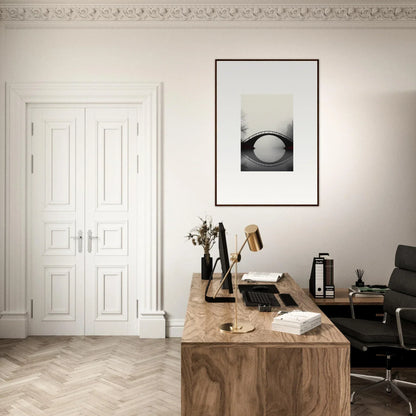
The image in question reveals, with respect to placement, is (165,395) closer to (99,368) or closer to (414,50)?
(99,368)

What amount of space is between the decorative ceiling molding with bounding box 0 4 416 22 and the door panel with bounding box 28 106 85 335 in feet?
3.06

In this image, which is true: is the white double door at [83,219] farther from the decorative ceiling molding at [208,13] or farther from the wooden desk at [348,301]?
the wooden desk at [348,301]

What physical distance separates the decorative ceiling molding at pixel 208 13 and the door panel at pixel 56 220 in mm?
932

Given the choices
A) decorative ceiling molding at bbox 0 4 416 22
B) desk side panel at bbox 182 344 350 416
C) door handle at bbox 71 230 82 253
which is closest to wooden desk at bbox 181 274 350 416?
desk side panel at bbox 182 344 350 416

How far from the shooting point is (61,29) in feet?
15.4

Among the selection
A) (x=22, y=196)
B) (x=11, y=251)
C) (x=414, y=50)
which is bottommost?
(x=11, y=251)

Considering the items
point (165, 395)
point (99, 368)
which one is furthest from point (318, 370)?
point (99, 368)

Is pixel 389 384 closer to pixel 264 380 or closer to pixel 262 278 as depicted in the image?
pixel 262 278

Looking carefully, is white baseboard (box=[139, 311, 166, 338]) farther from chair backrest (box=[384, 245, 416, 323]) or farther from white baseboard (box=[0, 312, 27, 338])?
chair backrest (box=[384, 245, 416, 323])

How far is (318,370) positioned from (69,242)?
3258 mm

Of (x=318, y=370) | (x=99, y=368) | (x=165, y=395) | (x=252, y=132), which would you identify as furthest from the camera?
(x=252, y=132)

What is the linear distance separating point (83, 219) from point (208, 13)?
7.86ft

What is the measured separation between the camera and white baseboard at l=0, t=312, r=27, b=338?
15.4 feet

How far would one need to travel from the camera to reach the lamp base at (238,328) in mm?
2393
